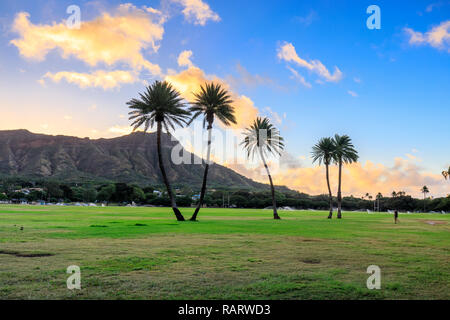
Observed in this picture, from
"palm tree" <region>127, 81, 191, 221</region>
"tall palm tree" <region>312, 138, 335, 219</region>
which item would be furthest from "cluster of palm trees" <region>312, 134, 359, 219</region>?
"palm tree" <region>127, 81, 191, 221</region>

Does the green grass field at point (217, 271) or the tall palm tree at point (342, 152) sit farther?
the tall palm tree at point (342, 152)

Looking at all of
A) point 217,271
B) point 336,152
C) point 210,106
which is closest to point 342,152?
point 336,152

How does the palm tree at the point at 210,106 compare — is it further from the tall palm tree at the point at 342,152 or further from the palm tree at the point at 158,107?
the tall palm tree at the point at 342,152

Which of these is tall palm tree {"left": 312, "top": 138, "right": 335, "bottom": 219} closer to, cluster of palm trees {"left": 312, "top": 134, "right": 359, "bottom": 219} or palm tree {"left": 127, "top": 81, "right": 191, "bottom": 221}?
cluster of palm trees {"left": 312, "top": 134, "right": 359, "bottom": 219}

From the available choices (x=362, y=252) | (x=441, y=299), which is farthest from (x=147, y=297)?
(x=362, y=252)

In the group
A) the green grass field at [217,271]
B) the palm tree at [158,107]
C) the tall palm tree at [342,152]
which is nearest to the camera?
the green grass field at [217,271]

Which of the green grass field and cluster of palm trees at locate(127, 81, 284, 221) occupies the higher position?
cluster of palm trees at locate(127, 81, 284, 221)

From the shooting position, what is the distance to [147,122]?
4972 cm

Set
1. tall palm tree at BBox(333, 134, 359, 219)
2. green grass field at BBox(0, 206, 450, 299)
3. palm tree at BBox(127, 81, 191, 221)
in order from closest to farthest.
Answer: green grass field at BBox(0, 206, 450, 299), palm tree at BBox(127, 81, 191, 221), tall palm tree at BBox(333, 134, 359, 219)

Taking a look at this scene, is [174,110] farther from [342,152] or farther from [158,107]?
[342,152]

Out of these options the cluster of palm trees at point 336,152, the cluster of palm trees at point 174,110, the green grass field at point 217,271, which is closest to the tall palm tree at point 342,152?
the cluster of palm trees at point 336,152

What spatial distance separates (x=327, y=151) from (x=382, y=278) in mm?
71012

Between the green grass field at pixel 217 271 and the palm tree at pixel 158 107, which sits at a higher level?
the palm tree at pixel 158 107
